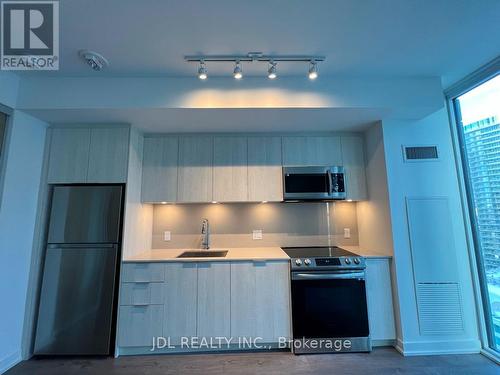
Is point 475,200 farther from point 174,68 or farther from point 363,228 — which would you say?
point 174,68

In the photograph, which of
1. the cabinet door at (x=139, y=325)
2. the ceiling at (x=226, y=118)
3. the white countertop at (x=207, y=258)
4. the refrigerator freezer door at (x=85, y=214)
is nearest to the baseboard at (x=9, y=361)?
the cabinet door at (x=139, y=325)

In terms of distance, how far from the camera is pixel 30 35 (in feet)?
5.73

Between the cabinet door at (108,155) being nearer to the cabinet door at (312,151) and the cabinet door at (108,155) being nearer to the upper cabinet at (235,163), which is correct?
the upper cabinet at (235,163)

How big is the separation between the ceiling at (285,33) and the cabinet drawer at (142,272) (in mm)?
1889

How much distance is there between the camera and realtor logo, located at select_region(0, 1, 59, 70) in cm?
159

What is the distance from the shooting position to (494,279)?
7.33ft

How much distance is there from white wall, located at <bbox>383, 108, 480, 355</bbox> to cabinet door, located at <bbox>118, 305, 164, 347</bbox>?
2.42 m

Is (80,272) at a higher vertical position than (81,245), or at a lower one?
lower

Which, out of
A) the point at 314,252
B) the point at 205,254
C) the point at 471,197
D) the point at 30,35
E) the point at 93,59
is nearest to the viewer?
the point at 30,35

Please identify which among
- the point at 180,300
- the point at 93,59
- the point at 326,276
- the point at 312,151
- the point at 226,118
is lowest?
the point at 180,300

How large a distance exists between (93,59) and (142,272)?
1.99m

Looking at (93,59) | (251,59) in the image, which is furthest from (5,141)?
(251,59)

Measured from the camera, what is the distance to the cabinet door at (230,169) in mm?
2760

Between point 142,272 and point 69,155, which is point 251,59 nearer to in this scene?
point 69,155
